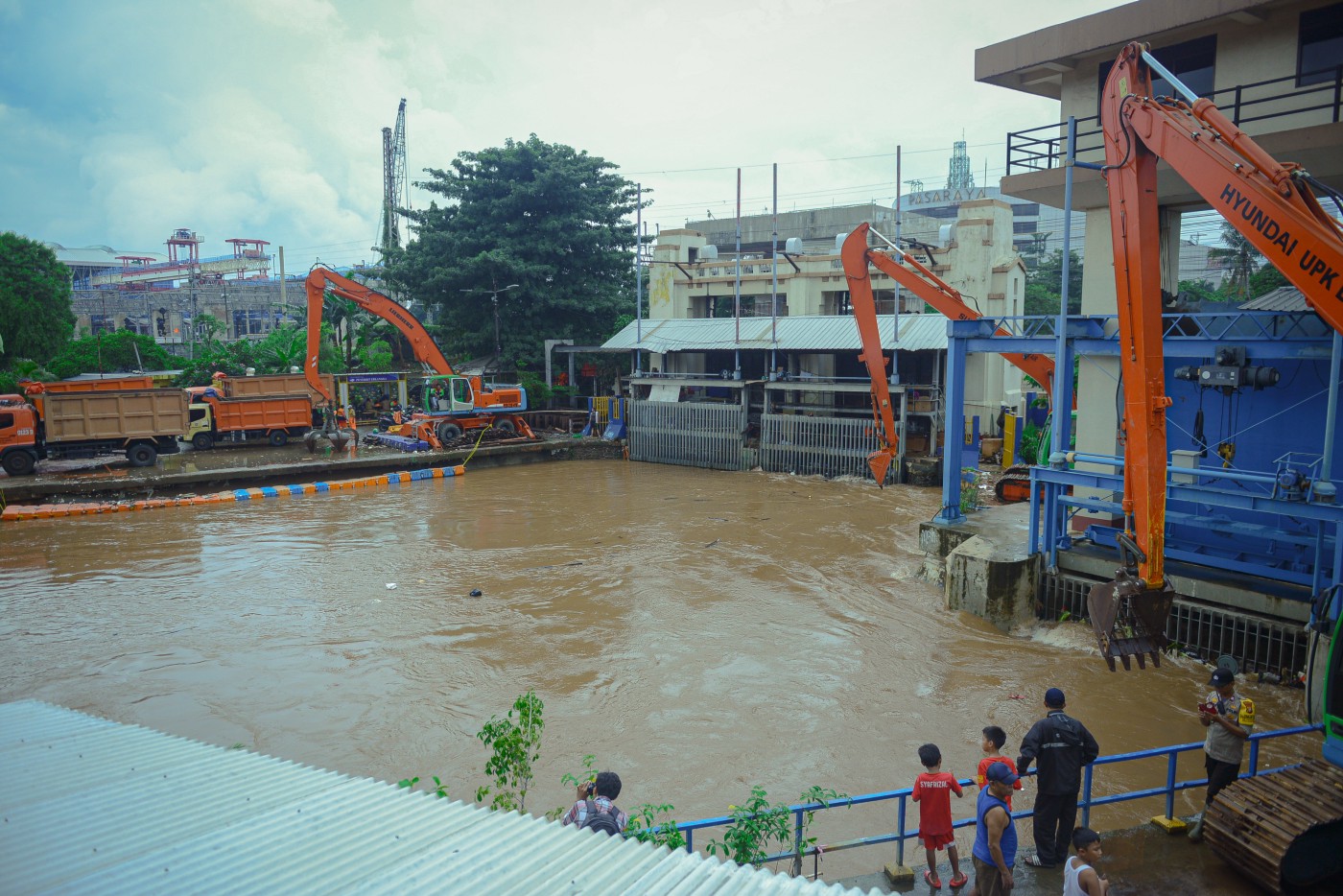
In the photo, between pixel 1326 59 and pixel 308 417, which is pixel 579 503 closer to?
pixel 308 417

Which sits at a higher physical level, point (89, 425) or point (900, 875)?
point (89, 425)

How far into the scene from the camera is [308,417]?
2936cm

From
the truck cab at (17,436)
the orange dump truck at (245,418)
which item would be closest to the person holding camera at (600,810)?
the truck cab at (17,436)

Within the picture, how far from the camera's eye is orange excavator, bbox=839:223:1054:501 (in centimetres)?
1794

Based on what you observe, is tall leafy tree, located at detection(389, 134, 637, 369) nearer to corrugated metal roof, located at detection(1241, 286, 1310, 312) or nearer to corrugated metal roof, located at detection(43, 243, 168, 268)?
corrugated metal roof, located at detection(1241, 286, 1310, 312)

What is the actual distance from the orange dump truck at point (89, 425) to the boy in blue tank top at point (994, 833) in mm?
25017

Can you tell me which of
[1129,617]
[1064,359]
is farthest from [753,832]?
[1064,359]

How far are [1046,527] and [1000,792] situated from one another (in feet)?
27.9

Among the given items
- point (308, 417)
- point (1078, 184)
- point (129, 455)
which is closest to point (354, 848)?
point (1078, 184)

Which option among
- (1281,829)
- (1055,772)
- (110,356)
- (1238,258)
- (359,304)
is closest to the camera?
(1281,829)

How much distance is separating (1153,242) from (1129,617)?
4466 millimetres

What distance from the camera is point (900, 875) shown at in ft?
19.8

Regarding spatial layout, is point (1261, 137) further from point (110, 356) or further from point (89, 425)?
point (110, 356)

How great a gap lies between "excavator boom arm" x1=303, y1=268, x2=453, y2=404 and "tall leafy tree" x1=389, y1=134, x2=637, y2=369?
505 centimetres
